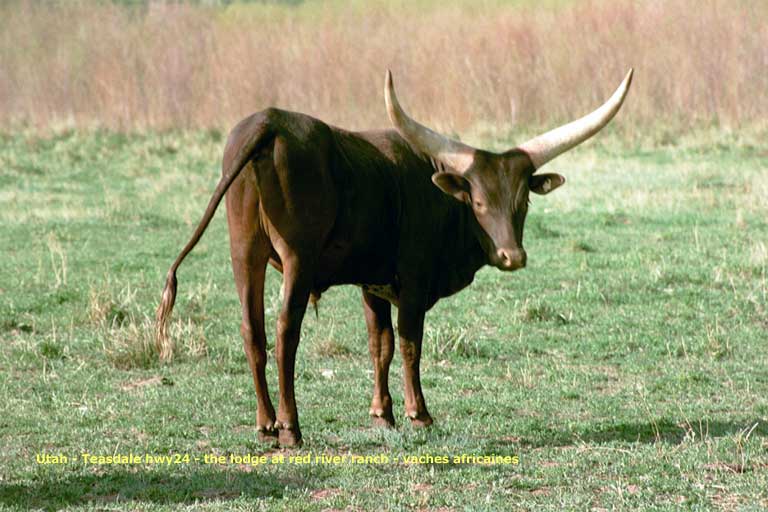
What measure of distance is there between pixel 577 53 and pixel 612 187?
6.74m

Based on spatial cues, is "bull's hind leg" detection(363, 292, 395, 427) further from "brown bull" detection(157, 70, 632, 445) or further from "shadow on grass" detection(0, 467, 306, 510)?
"shadow on grass" detection(0, 467, 306, 510)

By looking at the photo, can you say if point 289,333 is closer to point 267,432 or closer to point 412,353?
point 267,432

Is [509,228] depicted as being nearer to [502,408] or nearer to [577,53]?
[502,408]

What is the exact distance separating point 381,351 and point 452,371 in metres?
1.85

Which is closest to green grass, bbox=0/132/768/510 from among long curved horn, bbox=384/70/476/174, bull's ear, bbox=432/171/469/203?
bull's ear, bbox=432/171/469/203

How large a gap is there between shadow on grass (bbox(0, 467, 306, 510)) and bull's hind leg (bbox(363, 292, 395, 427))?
114 cm

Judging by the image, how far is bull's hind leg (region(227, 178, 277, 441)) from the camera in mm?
6668

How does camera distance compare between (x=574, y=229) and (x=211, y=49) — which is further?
(x=211, y=49)

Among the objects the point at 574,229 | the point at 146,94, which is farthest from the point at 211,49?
the point at 574,229

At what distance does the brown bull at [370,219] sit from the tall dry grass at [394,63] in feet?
54.0

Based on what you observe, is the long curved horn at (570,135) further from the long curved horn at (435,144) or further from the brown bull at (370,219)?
the long curved horn at (435,144)

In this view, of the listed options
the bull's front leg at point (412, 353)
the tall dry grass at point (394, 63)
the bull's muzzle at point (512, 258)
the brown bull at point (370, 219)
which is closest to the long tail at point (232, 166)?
the brown bull at point (370, 219)

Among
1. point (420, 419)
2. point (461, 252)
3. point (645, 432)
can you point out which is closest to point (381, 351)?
point (420, 419)

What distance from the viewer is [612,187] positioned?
17781 millimetres
